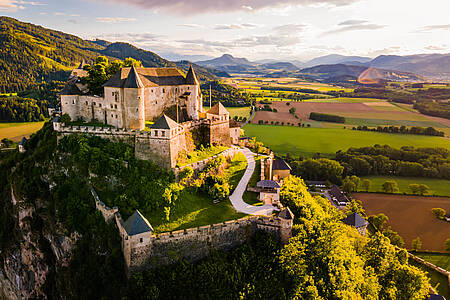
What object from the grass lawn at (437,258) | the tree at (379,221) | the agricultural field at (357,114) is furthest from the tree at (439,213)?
the agricultural field at (357,114)

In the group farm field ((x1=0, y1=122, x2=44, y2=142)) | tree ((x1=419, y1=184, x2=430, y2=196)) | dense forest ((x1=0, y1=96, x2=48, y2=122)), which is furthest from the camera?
dense forest ((x1=0, y1=96, x2=48, y2=122))

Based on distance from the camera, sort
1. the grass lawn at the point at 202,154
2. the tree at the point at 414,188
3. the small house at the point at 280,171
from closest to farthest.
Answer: the grass lawn at the point at 202,154, the small house at the point at 280,171, the tree at the point at 414,188

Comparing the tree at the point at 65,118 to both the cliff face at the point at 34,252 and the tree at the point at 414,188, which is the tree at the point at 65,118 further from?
the tree at the point at 414,188

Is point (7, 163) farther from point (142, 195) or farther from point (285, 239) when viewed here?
point (285, 239)

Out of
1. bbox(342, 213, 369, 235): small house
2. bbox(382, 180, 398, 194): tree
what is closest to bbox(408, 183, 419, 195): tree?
bbox(382, 180, 398, 194): tree

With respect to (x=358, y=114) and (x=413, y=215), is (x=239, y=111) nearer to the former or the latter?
(x=358, y=114)

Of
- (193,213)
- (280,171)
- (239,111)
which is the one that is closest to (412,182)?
(280,171)

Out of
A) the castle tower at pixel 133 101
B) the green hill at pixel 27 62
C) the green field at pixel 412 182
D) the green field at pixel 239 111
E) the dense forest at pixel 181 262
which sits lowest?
the green field at pixel 412 182

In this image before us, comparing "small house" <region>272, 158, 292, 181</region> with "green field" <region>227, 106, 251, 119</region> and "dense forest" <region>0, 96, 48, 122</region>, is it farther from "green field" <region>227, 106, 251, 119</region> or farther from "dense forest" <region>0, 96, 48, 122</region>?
"dense forest" <region>0, 96, 48, 122</region>
